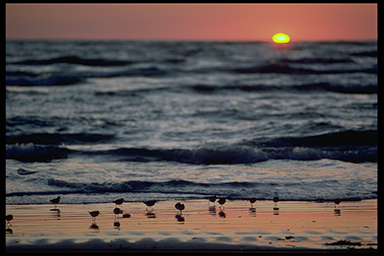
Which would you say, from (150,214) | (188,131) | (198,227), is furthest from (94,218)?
(188,131)

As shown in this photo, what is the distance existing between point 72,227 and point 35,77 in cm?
1663

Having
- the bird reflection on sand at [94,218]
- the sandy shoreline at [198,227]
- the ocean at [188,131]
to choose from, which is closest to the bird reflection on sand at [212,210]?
the sandy shoreline at [198,227]

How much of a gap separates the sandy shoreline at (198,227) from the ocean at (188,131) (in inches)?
22.4

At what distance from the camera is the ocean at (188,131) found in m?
6.86

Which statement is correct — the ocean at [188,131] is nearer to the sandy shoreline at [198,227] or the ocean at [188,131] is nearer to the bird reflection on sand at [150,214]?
the sandy shoreline at [198,227]

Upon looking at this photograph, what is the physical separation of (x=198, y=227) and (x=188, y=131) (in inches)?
277

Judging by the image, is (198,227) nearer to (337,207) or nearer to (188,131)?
(337,207)

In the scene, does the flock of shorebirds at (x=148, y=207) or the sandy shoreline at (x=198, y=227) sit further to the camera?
the flock of shorebirds at (x=148, y=207)

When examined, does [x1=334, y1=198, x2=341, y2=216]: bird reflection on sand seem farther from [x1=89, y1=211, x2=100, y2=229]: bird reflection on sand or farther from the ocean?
[x1=89, y1=211, x2=100, y2=229]: bird reflection on sand

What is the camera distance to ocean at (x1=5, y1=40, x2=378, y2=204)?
686 centimetres

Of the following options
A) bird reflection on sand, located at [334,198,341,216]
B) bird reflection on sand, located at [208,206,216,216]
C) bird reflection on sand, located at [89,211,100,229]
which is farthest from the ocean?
bird reflection on sand, located at [89,211,100,229]

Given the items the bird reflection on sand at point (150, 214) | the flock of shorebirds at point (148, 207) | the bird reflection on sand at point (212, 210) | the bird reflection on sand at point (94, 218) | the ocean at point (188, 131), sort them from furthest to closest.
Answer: the ocean at point (188, 131) → the bird reflection on sand at point (212, 210) → the bird reflection on sand at point (150, 214) → the flock of shorebirds at point (148, 207) → the bird reflection on sand at point (94, 218)

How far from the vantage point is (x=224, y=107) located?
48.8ft

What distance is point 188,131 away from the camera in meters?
→ 11.6
